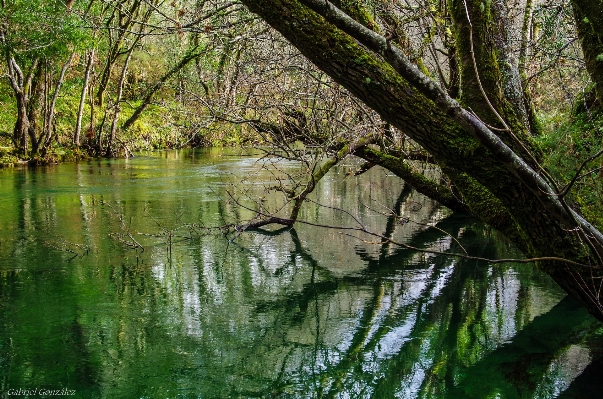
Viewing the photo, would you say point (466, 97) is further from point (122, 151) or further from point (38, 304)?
point (122, 151)

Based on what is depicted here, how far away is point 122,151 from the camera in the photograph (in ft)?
67.2

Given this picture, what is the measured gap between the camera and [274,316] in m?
5.30

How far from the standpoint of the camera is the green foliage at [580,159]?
12.7 feet

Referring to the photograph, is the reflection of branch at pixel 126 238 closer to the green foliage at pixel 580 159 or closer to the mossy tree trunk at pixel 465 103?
the mossy tree trunk at pixel 465 103

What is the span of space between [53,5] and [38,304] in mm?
11458

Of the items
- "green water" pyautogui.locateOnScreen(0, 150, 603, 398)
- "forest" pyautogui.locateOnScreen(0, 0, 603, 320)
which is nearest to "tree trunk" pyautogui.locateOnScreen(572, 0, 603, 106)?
"forest" pyautogui.locateOnScreen(0, 0, 603, 320)

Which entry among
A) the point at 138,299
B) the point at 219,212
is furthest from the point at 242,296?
the point at 219,212

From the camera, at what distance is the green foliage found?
12.7 ft

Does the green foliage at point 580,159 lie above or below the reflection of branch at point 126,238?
above

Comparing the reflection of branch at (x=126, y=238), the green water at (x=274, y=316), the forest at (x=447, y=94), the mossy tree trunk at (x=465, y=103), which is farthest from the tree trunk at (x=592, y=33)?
the reflection of branch at (x=126, y=238)
